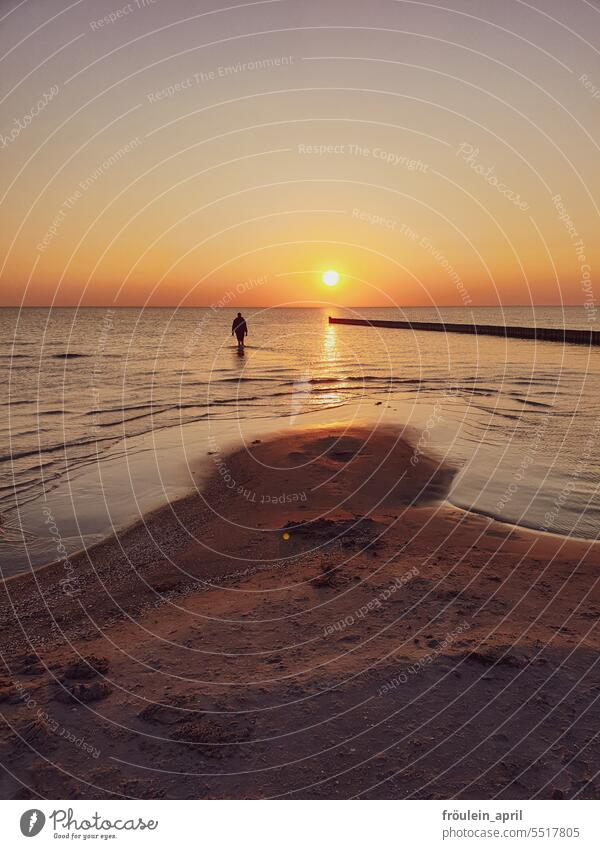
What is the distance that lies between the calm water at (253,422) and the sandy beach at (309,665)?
226 cm

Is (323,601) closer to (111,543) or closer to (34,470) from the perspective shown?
(111,543)

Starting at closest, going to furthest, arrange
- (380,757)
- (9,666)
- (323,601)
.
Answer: (380,757)
(9,666)
(323,601)

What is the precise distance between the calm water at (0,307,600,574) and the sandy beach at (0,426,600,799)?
7.42 ft

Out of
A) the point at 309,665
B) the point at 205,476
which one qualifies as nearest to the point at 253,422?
the point at 205,476

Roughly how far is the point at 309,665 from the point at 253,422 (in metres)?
16.6

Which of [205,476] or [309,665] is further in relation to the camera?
[205,476]

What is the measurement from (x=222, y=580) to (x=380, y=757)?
435 cm

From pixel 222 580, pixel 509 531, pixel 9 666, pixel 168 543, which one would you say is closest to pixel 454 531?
pixel 509 531

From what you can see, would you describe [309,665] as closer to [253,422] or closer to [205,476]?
[205,476]

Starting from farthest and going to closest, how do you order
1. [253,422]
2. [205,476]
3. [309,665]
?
[253,422] < [205,476] < [309,665]

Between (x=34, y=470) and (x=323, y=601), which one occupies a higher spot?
(x=34, y=470)

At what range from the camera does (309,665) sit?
229 inches

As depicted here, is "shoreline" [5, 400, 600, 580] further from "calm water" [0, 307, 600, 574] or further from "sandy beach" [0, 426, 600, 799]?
"sandy beach" [0, 426, 600, 799]

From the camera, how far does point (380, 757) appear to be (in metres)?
4.57
